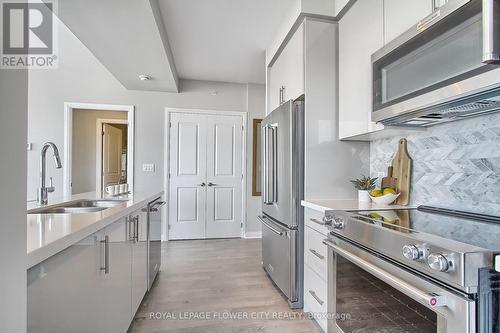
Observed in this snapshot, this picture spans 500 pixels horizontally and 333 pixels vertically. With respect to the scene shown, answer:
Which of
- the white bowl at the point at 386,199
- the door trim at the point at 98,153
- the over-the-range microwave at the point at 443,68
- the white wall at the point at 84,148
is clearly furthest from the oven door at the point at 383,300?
Result: the white wall at the point at 84,148

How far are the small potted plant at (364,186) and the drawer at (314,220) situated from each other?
0.41 meters

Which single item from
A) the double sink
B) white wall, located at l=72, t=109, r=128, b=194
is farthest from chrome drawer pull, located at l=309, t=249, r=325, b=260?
white wall, located at l=72, t=109, r=128, b=194

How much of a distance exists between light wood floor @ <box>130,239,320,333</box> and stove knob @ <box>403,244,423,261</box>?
1.23m

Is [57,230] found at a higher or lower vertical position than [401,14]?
lower

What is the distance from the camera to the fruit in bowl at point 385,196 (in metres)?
1.87

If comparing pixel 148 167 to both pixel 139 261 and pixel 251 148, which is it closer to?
pixel 251 148

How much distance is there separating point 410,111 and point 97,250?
165cm

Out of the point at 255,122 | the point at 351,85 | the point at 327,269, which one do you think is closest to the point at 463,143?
the point at 351,85

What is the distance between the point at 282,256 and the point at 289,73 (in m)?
1.69

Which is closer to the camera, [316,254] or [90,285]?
[90,285]

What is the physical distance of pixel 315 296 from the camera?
191 cm

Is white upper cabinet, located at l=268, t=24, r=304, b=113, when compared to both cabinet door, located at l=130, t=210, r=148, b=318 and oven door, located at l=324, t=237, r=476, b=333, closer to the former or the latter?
oven door, located at l=324, t=237, r=476, b=333

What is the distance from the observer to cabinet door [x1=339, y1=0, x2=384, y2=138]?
177 cm

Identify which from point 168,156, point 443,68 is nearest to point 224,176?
point 168,156
